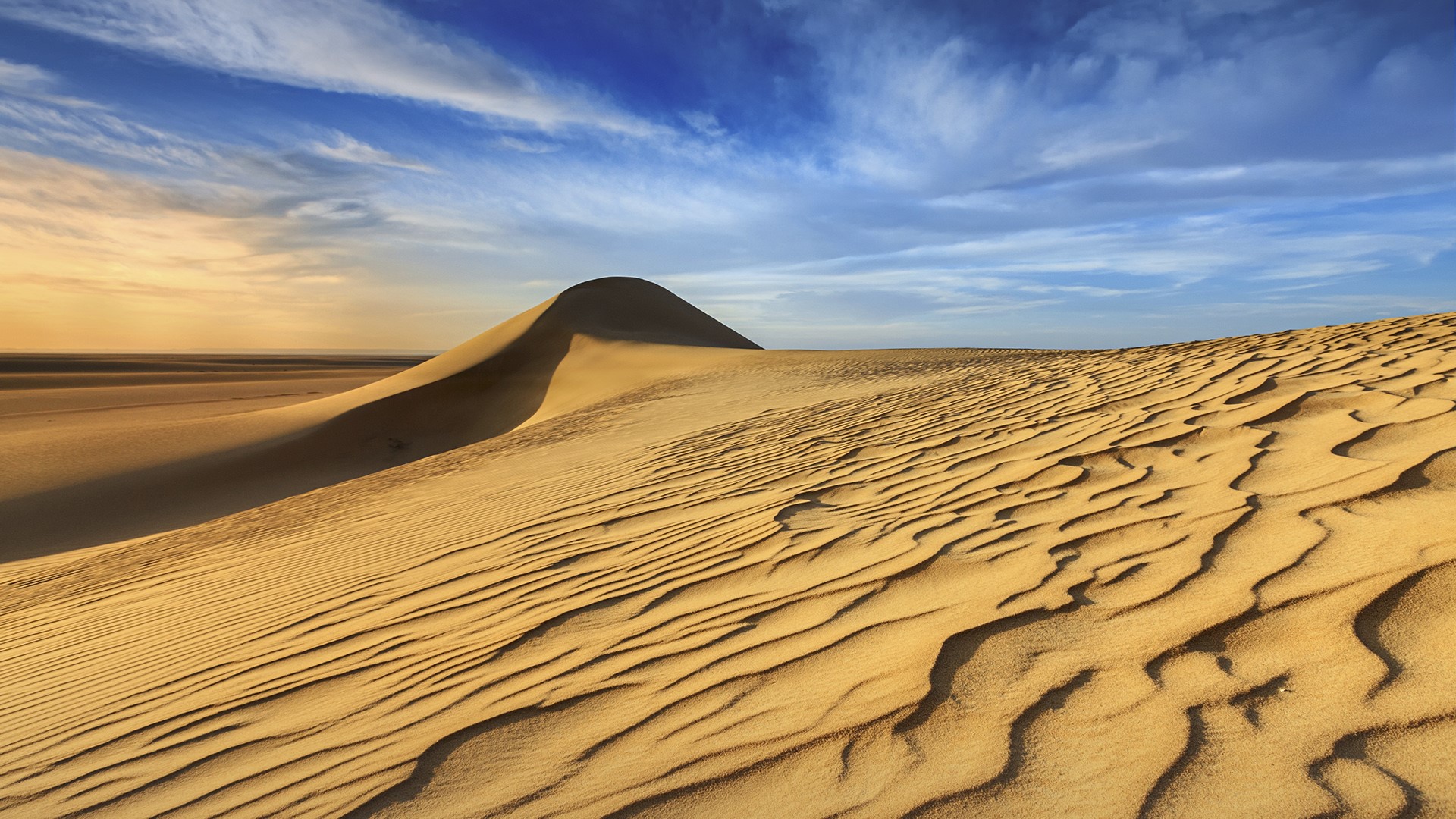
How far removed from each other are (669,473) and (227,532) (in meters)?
4.12

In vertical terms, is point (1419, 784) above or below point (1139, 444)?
below

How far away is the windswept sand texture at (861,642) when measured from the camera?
4.81ft

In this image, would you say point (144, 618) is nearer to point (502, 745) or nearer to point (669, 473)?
point (669, 473)

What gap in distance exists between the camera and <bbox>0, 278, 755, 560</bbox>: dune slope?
39.5ft

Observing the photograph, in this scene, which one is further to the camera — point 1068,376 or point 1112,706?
point 1068,376

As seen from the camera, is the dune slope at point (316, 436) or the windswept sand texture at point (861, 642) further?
the dune slope at point (316, 436)

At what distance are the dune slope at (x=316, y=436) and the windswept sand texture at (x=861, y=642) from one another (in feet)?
27.0

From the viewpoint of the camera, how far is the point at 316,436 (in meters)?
16.5

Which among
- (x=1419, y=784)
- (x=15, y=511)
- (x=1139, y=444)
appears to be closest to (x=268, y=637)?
(x=1419, y=784)

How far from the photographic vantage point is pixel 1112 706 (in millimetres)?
1568

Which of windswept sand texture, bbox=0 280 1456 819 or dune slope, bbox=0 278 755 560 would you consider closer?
windswept sand texture, bbox=0 280 1456 819

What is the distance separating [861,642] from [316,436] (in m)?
16.8

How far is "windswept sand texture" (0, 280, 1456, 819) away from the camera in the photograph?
1.46m

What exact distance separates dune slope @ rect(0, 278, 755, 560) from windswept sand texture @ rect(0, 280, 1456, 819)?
8.22 meters
